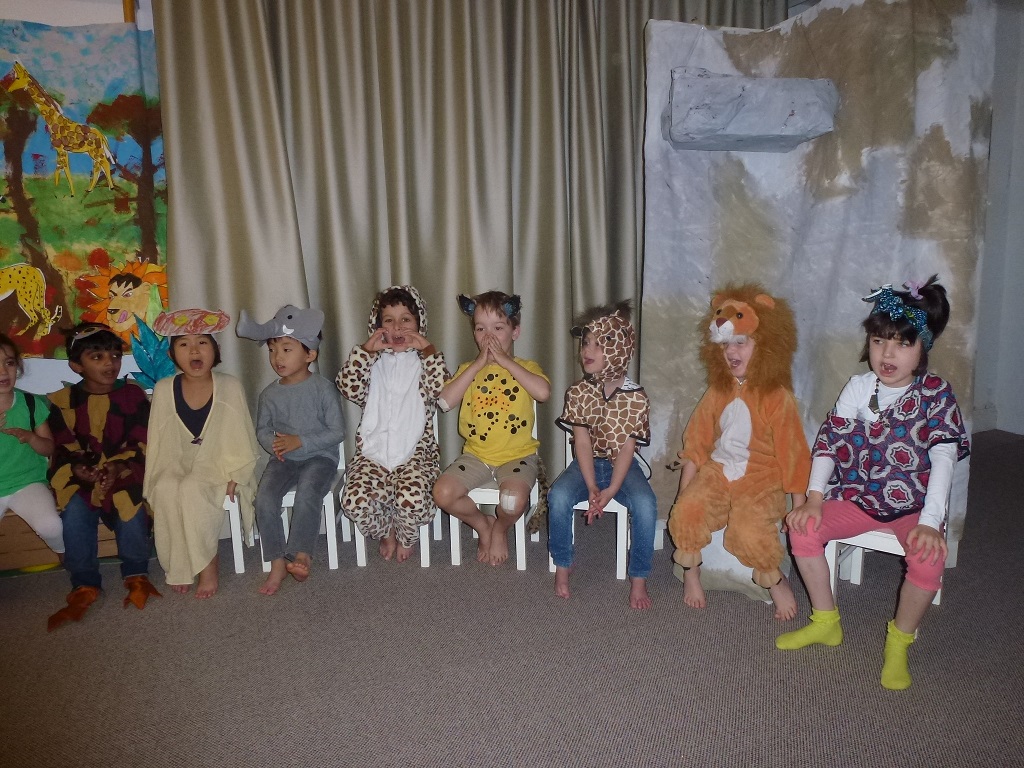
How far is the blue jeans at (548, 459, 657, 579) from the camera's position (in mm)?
2391

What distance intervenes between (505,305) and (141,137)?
68.7 inches

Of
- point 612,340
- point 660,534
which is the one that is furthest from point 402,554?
point 612,340

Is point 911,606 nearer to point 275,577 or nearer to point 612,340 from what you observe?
point 612,340

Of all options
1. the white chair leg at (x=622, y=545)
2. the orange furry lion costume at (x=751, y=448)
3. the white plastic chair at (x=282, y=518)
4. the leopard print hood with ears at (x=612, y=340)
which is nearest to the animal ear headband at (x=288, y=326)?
the white plastic chair at (x=282, y=518)

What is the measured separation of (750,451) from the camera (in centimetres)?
232

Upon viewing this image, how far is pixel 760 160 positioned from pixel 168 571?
271 cm

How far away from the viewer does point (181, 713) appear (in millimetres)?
1853

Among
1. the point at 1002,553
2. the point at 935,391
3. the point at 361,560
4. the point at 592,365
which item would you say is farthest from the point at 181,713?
the point at 1002,553

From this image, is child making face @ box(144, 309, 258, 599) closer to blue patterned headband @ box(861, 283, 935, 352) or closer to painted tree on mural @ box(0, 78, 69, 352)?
painted tree on mural @ box(0, 78, 69, 352)

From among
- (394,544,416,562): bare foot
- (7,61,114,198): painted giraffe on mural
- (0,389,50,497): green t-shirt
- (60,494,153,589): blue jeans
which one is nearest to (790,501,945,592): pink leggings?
(394,544,416,562): bare foot

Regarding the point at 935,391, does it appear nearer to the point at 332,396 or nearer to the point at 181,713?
the point at 332,396

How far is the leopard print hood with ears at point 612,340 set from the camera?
250 centimetres

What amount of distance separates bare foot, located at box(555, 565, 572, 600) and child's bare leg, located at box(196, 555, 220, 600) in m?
1.29

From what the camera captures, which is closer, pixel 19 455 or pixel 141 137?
pixel 19 455
